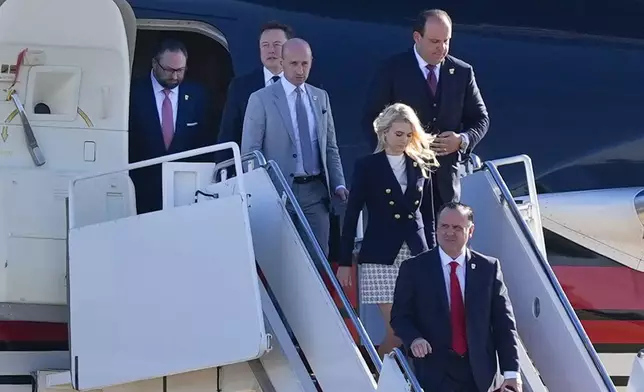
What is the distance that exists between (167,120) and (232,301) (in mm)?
1696

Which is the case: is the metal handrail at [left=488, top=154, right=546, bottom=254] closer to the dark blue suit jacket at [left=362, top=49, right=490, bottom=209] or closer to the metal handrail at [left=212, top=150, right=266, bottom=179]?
the dark blue suit jacket at [left=362, top=49, right=490, bottom=209]

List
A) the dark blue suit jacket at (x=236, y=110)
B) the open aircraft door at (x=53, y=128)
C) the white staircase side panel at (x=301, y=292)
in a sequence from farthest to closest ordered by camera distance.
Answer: the dark blue suit jacket at (x=236, y=110)
the open aircraft door at (x=53, y=128)
the white staircase side panel at (x=301, y=292)

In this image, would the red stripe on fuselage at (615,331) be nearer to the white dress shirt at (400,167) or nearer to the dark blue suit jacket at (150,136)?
the white dress shirt at (400,167)

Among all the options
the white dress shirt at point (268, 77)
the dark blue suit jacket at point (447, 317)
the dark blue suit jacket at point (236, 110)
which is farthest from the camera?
the white dress shirt at point (268, 77)

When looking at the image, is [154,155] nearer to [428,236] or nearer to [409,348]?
[428,236]

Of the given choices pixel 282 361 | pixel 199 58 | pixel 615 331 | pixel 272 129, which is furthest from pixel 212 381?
pixel 199 58

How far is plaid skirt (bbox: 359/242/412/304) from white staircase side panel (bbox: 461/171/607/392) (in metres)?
0.75

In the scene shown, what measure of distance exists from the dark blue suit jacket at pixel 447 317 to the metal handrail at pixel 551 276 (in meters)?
0.62

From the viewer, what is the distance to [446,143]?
5992mm

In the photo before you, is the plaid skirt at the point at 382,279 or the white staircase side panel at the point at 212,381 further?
the white staircase side panel at the point at 212,381

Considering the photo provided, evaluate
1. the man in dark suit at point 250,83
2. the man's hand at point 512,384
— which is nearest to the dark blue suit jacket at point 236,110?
the man in dark suit at point 250,83

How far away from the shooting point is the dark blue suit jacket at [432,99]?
603cm

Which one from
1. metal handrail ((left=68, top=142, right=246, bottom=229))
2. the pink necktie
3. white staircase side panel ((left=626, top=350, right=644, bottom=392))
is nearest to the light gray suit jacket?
metal handrail ((left=68, top=142, right=246, bottom=229))

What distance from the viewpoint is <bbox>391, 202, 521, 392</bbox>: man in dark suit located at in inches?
202
